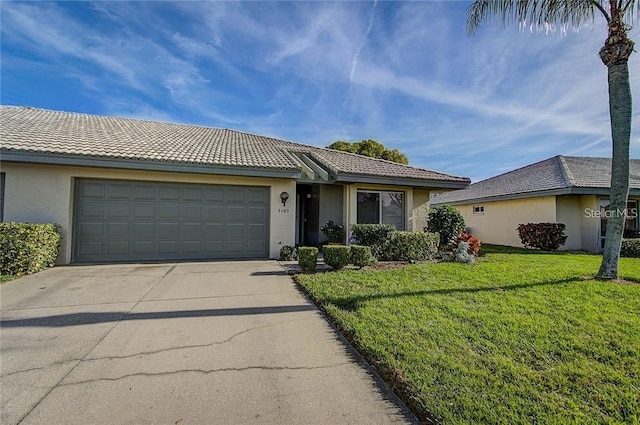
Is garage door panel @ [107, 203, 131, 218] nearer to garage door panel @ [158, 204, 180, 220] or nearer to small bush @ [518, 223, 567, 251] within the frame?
garage door panel @ [158, 204, 180, 220]

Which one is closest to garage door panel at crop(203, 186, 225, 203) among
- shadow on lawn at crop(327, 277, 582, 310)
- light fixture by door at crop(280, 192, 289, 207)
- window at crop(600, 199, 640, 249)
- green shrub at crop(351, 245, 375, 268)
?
light fixture by door at crop(280, 192, 289, 207)

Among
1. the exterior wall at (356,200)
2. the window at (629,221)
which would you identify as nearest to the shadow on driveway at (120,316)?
the exterior wall at (356,200)

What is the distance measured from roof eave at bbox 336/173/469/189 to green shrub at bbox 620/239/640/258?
19.5 ft

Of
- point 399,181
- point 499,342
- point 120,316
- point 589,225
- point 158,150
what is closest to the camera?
point 499,342

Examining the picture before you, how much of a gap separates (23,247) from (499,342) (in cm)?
946

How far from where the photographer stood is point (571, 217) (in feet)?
45.6

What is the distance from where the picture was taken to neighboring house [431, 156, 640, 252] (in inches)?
535

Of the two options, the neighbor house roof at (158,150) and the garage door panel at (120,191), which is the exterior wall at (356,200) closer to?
the neighbor house roof at (158,150)

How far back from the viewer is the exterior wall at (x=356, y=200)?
11.4 m

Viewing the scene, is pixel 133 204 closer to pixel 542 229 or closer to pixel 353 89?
pixel 353 89

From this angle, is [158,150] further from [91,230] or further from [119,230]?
[91,230]

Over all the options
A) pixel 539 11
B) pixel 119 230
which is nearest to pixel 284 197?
pixel 119 230

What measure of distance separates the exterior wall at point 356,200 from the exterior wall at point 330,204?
0.46m

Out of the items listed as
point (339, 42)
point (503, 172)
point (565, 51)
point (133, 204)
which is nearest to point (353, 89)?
point (339, 42)
